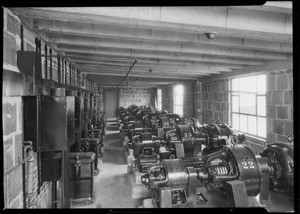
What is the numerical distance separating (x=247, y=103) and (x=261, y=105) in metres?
0.60

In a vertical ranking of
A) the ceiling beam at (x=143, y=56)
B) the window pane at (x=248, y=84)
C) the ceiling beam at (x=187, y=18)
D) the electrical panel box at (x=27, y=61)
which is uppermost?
the ceiling beam at (x=143, y=56)

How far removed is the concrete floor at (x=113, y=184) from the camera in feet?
12.0

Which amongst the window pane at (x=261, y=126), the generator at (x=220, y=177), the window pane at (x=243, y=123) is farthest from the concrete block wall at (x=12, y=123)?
the window pane at (x=243, y=123)

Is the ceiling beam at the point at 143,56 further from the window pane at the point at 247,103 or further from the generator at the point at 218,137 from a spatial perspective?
the generator at the point at 218,137

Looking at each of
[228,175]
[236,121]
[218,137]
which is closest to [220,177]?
[228,175]

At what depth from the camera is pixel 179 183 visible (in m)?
2.07

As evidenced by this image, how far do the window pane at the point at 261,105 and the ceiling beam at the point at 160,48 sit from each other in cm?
136

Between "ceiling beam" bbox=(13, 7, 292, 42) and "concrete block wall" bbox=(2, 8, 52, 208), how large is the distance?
7.8 inches

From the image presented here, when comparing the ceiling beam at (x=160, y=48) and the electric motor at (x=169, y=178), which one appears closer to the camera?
the electric motor at (x=169, y=178)

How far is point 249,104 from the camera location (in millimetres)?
6219

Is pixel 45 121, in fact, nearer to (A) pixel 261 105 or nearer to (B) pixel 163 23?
(B) pixel 163 23

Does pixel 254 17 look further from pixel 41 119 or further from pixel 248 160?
pixel 41 119

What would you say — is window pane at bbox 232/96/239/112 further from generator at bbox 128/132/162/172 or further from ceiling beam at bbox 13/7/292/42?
ceiling beam at bbox 13/7/292/42

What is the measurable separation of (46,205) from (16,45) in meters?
2.39
